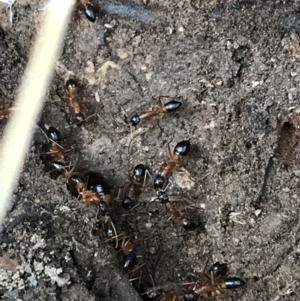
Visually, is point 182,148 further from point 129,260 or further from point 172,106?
point 129,260

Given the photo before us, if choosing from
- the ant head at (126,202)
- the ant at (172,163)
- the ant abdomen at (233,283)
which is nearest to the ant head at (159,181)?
the ant at (172,163)

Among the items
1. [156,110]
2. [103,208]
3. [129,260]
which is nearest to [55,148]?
[103,208]

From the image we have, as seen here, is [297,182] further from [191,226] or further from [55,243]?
[55,243]

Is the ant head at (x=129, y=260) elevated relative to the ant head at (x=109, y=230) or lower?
lower

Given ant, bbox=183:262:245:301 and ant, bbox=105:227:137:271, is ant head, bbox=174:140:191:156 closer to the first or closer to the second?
ant, bbox=105:227:137:271

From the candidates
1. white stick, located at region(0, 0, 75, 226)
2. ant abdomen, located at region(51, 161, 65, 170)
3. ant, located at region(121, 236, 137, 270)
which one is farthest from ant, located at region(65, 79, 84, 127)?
ant, located at region(121, 236, 137, 270)

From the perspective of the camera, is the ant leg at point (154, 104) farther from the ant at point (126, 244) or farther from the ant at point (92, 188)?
the ant at point (126, 244)
